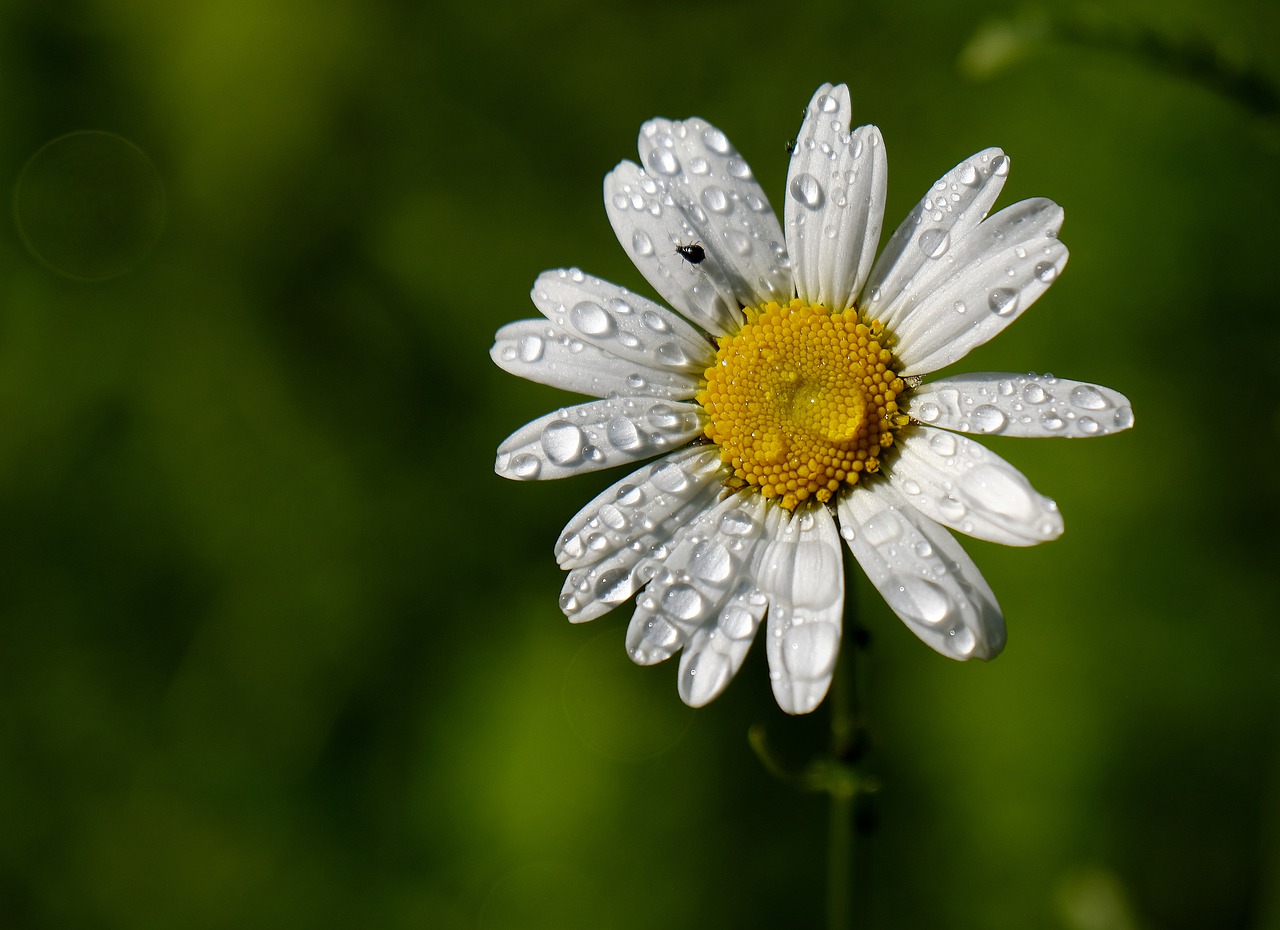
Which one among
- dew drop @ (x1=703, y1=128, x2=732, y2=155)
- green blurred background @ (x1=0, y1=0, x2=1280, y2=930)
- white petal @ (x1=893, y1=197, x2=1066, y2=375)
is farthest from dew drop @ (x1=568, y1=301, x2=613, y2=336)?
green blurred background @ (x1=0, y1=0, x2=1280, y2=930)

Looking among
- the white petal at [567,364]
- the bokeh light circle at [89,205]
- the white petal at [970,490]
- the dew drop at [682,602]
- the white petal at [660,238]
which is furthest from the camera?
the bokeh light circle at [89,205]

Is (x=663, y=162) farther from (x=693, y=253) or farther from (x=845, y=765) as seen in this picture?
(x=845, y=765)

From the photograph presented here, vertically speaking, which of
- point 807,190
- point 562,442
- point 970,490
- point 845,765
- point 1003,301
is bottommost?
point 845,765

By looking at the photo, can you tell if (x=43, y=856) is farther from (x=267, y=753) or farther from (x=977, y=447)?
(x=977, y=447)

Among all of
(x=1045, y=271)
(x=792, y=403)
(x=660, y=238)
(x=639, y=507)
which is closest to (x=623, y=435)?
(x=639, y=507)

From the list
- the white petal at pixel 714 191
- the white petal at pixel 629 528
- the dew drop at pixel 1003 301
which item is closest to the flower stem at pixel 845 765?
the white petal at pixel 629 528

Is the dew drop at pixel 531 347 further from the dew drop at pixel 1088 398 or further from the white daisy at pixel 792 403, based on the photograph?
the dew drop at pixel 1088 398
